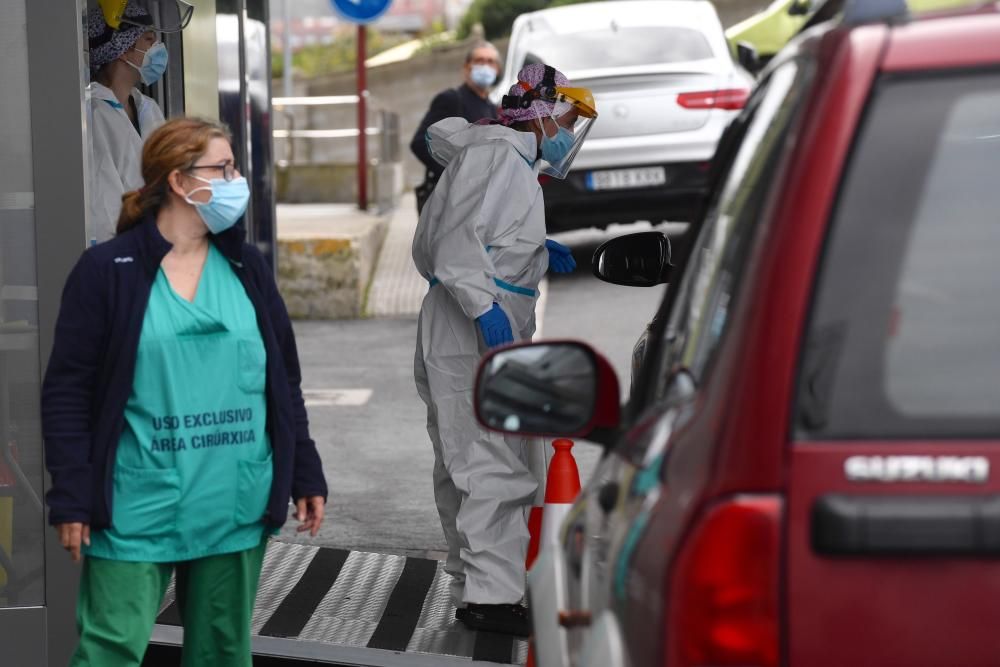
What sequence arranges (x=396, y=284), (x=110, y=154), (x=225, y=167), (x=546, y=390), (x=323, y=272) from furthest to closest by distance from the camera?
(x=396, y=284)
(x=323, y=272)
(x=110, y=154)
(x=225, y=167)
(x=546, y=390)

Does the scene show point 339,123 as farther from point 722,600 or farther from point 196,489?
point 722,600

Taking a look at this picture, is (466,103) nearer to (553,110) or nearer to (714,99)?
(714,99)

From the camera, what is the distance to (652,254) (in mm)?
4402

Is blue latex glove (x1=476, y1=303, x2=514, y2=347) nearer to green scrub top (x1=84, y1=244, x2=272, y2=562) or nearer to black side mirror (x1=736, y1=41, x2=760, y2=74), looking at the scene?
green scrub top (x1=84, y1=244, x2=272, y2=562)

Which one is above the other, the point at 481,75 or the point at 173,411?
the point at 173,411

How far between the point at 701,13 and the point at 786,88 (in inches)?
444

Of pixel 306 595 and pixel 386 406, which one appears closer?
pixel 306 595

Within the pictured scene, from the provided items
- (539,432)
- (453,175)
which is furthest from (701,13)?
(539,432)

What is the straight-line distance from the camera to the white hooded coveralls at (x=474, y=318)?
17.0 ft

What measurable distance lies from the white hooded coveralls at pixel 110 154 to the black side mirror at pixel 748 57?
10481 millimetres

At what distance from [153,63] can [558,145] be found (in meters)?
1.48

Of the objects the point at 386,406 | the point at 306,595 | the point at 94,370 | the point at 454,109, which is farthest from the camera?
the point at 454,109

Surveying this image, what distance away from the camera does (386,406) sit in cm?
941

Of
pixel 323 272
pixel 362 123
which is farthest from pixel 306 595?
pixel 362 123
